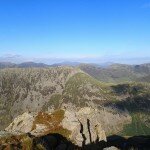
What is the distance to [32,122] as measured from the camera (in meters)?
72.4

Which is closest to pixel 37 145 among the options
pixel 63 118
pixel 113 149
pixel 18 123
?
pixel 113 149


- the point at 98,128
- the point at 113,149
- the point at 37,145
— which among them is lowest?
the point at 98,128

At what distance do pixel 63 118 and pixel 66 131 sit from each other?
25.0 ft

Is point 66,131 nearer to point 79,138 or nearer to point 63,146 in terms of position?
point 79,138

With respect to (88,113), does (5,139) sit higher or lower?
higher

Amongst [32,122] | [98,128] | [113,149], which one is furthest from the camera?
[98,128]

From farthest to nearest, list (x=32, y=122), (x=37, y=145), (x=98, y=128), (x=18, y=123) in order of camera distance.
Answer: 1. (x=98, y=128)
2. (x=18, y=123)
3. (x=32, y=122)
4. (x=37, y=145)

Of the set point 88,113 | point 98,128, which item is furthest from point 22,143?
point 88,113

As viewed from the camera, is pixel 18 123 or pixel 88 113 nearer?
pixel 18 123

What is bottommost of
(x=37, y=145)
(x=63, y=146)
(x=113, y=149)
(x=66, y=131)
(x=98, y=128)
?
(x=98, y=128)

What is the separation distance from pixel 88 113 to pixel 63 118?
27456 mm

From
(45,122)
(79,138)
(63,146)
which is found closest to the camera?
(63,146)

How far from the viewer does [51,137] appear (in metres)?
42.7

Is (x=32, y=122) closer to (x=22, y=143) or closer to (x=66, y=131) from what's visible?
(x=66, y=131)
